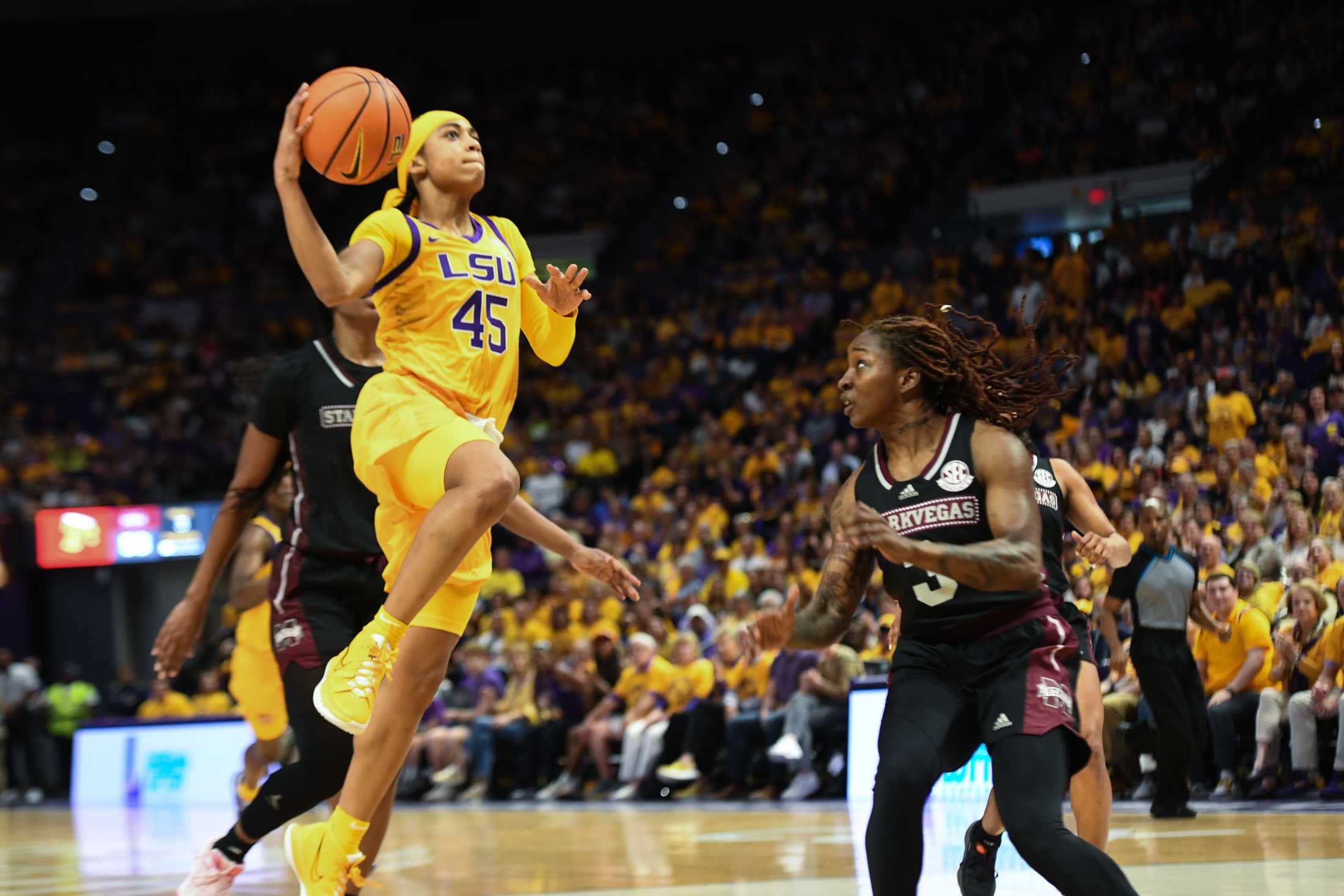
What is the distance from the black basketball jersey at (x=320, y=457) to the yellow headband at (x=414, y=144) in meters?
0.77

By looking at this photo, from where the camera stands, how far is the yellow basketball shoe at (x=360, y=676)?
4.36 m

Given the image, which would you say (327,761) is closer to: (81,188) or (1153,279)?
(1153,279)

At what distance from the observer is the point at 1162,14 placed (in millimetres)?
21094

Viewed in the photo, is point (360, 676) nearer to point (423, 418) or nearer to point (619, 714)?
point (423, 418)

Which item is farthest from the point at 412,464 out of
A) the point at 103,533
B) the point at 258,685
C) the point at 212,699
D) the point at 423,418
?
the point at 103,533

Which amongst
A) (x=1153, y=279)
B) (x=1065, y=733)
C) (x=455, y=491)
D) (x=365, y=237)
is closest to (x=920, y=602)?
(x=1065, y=733)

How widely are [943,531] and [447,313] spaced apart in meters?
1.65

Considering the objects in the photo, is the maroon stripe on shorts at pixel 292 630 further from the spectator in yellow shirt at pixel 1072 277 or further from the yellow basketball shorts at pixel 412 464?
the spectator in yellow shirt at pixel 1072 277

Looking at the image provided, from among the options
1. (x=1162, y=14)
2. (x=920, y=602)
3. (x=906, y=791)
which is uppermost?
(x=1162, y=14)

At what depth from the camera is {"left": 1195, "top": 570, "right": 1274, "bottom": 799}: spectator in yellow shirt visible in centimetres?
Answer: 1062

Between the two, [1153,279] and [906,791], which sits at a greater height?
[1153,279]

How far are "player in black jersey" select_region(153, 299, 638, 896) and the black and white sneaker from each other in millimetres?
1421

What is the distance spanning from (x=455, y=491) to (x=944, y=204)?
60.9 ft

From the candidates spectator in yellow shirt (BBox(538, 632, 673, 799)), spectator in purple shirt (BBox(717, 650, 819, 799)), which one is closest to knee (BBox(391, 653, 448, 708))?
spectator in purple shirt (BBox(717, 650, 819, 799))
